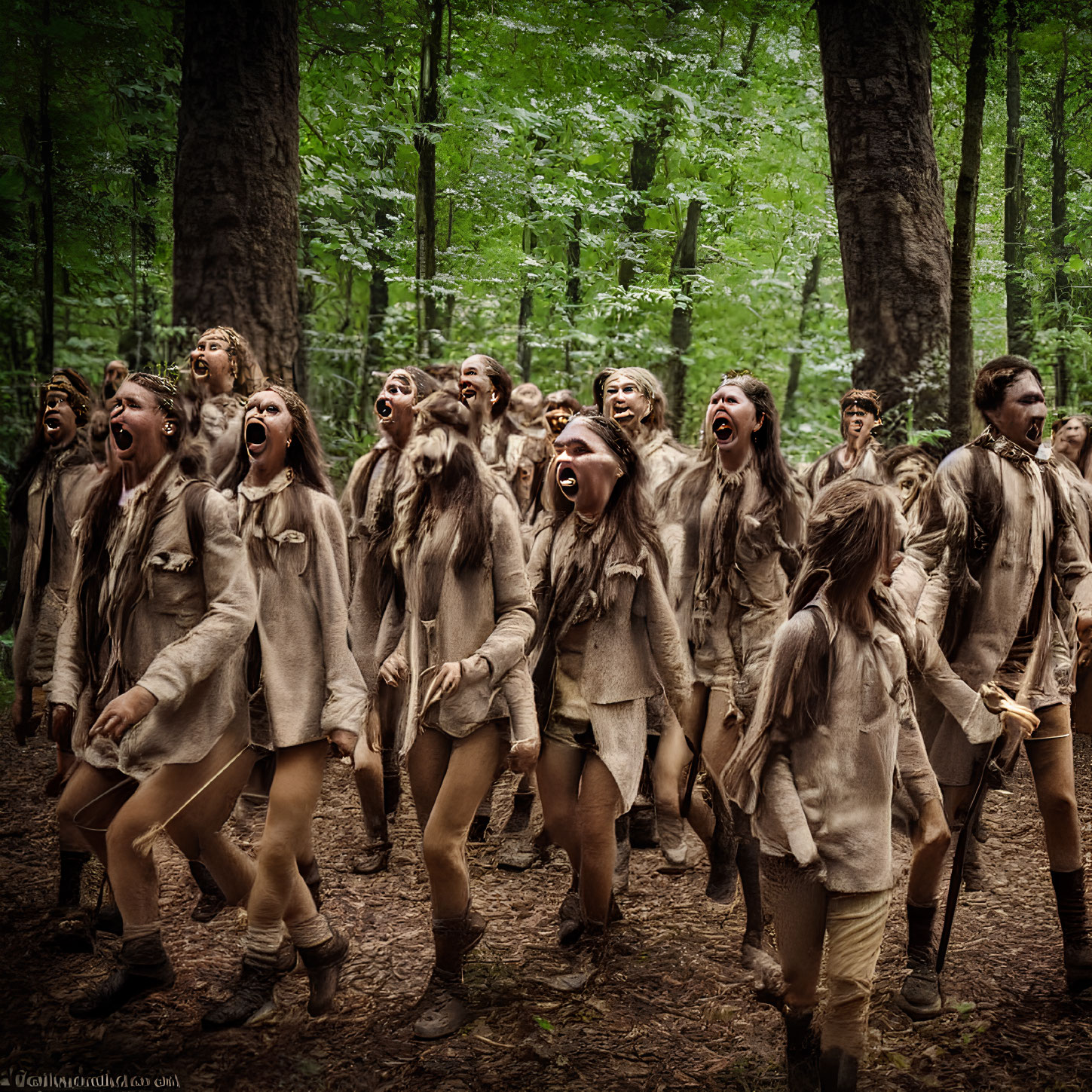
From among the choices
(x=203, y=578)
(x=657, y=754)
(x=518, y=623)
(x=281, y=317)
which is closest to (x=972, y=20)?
(x=281, y=317)

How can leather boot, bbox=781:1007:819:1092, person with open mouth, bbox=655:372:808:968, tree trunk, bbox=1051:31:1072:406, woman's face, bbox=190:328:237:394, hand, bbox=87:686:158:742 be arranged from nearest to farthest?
leather boot, bbox=781:1007:819:1092, hand, bbox=87:686:158:742, person with open mouth, bbox=655:372:808:968, woman's face, bbox=190:328:237:394, tree trunk, bbox=1051:31:1072:406

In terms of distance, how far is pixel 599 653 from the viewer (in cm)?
453

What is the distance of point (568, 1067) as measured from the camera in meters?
3.92

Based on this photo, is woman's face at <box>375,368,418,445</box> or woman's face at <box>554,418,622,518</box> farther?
woman's face at <box>375,368,418,445</box>

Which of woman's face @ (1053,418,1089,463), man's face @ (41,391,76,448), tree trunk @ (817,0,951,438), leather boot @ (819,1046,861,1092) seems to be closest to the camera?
leather boot @ (819,1046,861,1092)

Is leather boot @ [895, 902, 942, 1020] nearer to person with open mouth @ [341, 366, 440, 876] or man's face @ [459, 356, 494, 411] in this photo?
person with open mouth @ [341, 366, 440, 876]

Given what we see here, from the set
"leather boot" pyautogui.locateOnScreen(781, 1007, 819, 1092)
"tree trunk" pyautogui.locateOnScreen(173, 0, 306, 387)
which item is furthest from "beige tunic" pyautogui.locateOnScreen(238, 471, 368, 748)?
"tree trunk" pyautogui.locateOnScreen(173, 0, 306, 387)

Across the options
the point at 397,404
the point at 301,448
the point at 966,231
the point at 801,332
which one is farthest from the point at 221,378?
the point at 801,332

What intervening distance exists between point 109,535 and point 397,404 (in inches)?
94.1

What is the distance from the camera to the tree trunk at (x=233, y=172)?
8.93 m

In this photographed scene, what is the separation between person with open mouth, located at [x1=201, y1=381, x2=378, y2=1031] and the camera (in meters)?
4.07

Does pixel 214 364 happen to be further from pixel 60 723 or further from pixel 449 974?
pixel 449 974

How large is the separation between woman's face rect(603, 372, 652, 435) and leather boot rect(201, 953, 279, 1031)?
3791 mm

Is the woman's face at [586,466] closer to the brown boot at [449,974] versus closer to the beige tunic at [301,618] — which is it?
the beige tunic at [301,618]
